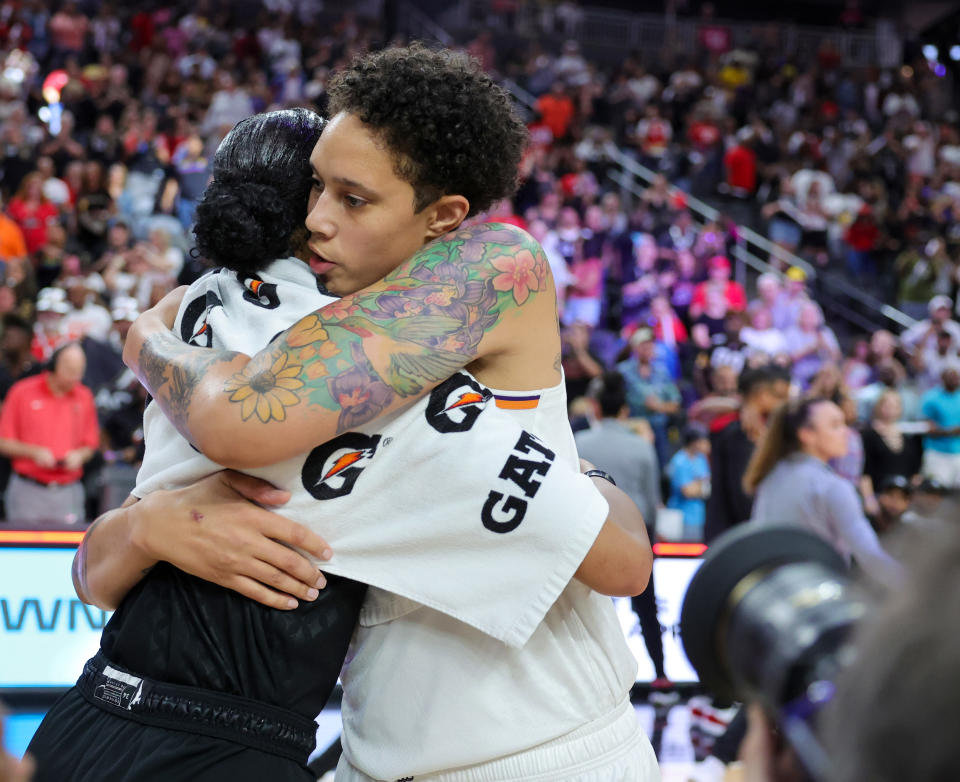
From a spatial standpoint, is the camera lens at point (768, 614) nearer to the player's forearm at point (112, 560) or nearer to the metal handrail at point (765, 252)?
the player's forearm at point (112, 560)

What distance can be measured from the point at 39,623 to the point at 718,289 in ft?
27.7

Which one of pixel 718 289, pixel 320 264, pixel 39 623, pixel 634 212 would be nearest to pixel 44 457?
pixel 39 623

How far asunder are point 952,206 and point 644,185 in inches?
166

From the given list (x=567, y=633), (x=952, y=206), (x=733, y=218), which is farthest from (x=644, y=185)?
(x=567, y=633)

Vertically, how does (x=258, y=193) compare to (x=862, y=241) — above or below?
above

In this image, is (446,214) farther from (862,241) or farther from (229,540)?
(862,241)

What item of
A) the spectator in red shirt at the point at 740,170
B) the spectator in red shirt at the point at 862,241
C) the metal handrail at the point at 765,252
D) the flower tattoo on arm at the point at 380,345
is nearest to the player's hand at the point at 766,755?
the flower tattoo on arm at the point at 380,345

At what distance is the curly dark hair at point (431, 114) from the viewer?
168 cm

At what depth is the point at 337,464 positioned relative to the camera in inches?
62.2

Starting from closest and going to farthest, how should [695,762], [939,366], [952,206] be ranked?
[695,762] → [939,366] → [952,206]

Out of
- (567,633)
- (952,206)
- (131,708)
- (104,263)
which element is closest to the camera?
(131,708)

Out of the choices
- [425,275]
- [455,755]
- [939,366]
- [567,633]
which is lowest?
[939,366]

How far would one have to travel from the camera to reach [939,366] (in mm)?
10852

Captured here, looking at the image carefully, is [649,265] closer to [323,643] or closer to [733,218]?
[733,218]
